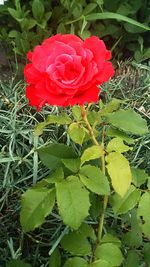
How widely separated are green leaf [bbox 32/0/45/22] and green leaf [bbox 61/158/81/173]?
991 mm

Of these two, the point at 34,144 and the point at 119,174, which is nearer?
the point at 119,174

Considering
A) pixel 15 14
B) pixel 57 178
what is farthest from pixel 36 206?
pixel 15 14

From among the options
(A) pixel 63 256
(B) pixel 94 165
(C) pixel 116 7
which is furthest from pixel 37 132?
(C) pixel 116 7

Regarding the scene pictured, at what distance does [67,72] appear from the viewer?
40.4 inches

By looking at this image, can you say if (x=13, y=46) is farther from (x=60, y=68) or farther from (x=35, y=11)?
(x=60, y=68)

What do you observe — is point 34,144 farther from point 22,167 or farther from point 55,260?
point 55,260

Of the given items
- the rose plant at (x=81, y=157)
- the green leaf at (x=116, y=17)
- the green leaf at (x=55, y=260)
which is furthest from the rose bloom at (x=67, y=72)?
the green leaf at (x=116, y=17)

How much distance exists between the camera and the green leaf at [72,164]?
115 cm

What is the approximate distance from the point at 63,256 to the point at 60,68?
23.9 inches

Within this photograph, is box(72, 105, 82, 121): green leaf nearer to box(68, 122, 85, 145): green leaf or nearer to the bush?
box(68, 122, 85, 145): green leaf

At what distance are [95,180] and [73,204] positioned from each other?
0.07 meters

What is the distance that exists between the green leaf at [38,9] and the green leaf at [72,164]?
0.99 m

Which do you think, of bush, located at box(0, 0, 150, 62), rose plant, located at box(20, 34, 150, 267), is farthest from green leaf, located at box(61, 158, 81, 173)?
bush, located at box(0, 0, 150, 62)

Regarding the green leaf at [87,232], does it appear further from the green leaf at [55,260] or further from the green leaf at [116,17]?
the green leaf at [116,17]
